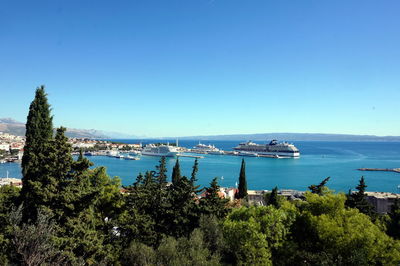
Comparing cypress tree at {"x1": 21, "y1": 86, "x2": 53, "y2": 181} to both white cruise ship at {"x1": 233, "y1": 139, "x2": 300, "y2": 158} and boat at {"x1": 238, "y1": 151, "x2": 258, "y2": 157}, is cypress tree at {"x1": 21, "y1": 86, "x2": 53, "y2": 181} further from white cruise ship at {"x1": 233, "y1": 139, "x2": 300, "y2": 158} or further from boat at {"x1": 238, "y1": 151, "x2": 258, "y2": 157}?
boat at {"x1": 238, "y1": 151, "x2": 258, "y2": 157}

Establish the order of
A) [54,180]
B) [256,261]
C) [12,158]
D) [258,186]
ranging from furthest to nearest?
[12,158] < [258,186] < [256,261] < [54,180]

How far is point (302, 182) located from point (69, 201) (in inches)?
1474

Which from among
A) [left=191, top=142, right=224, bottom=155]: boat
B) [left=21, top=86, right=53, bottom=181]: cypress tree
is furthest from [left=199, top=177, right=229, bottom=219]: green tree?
[left=191, top=142, right=224, bottom=155]: boat

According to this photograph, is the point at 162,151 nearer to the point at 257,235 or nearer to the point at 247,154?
the point at 247,154

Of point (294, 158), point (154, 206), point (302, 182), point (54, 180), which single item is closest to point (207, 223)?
point (154, 206)

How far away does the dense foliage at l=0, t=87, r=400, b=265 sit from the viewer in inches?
251

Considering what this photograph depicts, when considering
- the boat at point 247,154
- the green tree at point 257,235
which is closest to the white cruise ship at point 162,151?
the boat at point 247,154

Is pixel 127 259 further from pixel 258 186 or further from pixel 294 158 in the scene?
pixel 294 158

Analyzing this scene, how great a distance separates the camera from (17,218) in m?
5.98

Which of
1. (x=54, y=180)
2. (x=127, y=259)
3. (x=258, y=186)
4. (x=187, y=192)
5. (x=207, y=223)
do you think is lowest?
(x=258, y=186)

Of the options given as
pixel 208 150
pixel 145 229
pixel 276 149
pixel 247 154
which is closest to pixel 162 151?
pixel 208 150

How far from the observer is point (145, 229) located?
30.5 ft

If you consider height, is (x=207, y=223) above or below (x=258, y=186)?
above

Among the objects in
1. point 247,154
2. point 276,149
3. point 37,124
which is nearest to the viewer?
point 37,124
